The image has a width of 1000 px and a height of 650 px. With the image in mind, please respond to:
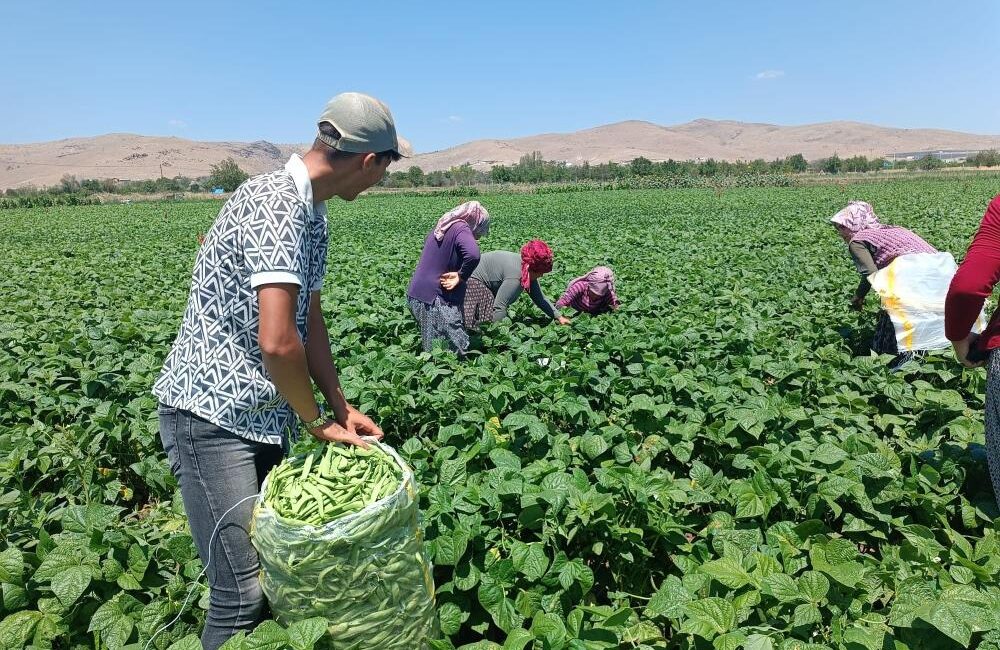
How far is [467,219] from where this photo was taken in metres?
4.83

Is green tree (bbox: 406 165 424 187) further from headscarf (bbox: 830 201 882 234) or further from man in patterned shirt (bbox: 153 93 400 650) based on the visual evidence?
man in patterned shirt (bbox: 153 93 400 650)

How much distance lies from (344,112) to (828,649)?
209 cm

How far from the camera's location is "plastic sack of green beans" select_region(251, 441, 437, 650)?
5.00ft

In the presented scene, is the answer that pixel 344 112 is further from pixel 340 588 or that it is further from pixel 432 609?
pixel 432 609

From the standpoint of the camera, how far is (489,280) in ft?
18.5

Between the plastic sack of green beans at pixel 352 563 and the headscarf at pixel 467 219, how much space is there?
319 centimetres

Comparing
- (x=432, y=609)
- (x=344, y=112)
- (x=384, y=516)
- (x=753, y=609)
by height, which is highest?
(x=344, y=112)

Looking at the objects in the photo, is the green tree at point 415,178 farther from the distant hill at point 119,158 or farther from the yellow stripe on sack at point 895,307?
the yellow stripe on sack at point 895,307

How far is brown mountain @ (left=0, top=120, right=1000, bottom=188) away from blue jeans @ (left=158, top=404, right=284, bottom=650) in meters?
138

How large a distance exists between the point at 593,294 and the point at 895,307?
2846mm

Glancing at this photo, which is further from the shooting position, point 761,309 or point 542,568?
point 761,309

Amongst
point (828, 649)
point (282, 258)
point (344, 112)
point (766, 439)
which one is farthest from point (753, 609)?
point (344, 112)

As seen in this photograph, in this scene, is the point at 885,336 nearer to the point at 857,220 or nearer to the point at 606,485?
the point at 857,220

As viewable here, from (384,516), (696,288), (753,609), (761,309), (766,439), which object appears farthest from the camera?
(696,288)
